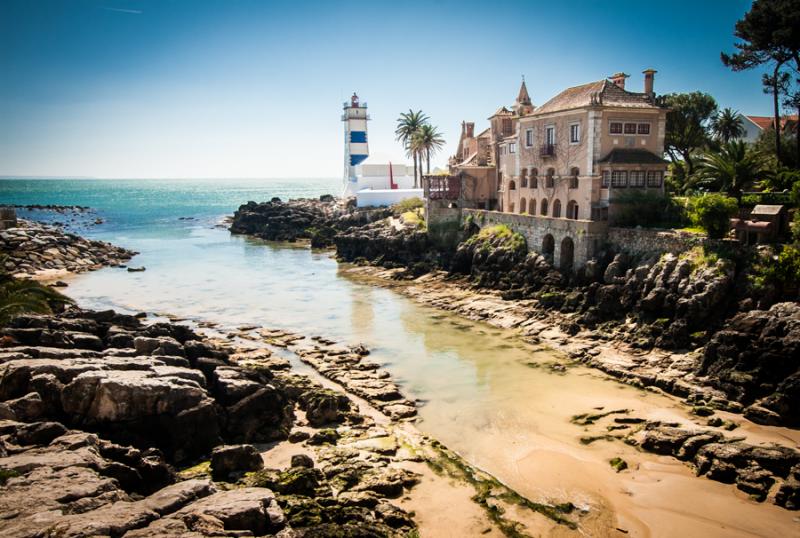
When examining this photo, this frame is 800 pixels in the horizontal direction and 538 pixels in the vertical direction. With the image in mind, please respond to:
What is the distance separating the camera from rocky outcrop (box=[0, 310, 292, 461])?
64.1 ft

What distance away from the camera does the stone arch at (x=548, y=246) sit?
44.7 m

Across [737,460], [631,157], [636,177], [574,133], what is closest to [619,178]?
[636,177]

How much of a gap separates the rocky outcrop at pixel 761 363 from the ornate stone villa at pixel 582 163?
47.5 feet

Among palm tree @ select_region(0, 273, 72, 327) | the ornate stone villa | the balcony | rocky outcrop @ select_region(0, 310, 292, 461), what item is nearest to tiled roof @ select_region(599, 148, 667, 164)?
the ornate stone villa

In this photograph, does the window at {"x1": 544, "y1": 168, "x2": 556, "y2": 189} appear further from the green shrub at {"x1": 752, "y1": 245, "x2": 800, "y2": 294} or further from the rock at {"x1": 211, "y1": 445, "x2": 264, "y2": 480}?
the rock at {"x1": 211, "y1": 445, "x2": 264, "y2": 480}

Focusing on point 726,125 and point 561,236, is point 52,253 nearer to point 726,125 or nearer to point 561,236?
point 561,236

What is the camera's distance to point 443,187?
192ft

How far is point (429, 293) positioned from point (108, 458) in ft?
Answer: 108

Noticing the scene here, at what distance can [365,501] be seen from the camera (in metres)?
17.7

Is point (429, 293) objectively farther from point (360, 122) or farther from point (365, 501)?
point (360, 122)

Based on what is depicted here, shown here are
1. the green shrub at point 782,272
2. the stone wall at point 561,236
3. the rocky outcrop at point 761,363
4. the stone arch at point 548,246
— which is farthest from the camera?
the stone arch at point 548,246

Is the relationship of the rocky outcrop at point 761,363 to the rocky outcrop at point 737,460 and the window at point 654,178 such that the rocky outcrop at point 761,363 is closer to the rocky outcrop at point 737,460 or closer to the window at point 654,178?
the rocky outcrop at point 737,460

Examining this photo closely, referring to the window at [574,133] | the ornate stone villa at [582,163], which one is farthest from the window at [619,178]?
the window at [574,133]

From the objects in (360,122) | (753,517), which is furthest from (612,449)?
(360,122)
